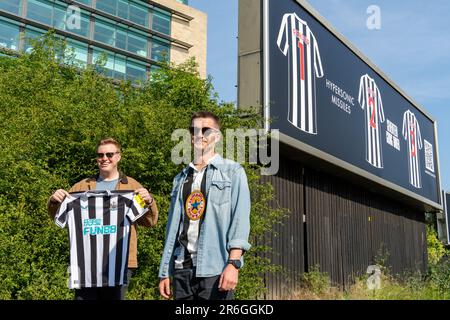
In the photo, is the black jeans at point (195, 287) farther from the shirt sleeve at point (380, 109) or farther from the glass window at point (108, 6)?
the glass window at point (108, 6)

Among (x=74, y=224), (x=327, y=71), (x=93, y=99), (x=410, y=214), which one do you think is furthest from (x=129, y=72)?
(x=74, y=224)

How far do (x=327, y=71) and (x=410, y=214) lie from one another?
8.08 m

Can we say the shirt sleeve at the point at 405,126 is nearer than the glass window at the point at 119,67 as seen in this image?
Yes

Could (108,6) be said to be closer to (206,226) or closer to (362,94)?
(362,94)

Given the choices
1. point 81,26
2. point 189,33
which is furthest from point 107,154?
point 189,33

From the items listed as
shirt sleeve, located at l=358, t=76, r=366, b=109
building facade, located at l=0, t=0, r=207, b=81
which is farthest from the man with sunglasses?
building facade, located at l=0, t=0, r=207, b=81

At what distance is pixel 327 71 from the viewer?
36.9 ft

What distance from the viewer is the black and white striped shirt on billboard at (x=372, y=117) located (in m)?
12.9

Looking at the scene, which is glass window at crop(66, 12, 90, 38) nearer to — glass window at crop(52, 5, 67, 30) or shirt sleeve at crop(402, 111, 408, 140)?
glass window at crop(52, 5, 67, 30)

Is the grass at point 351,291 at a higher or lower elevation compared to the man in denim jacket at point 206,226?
lower

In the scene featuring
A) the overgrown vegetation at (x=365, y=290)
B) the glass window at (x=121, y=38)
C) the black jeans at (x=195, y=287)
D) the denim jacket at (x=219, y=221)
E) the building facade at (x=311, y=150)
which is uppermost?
the glass window at (x=121, y=38)

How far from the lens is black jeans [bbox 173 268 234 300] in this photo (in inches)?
109

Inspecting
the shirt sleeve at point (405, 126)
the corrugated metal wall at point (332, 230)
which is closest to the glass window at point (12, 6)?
the shirt sleeve at point (405, 126)

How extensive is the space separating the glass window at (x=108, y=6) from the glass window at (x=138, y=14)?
1778mm
